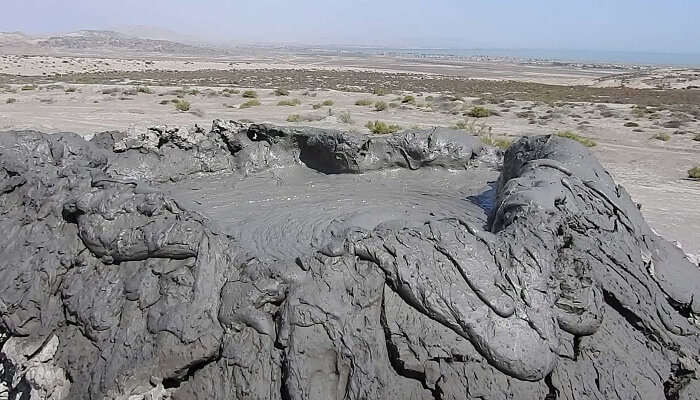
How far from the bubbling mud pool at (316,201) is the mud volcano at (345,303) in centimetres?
43

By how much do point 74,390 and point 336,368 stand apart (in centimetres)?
156

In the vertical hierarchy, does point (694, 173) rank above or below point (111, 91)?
above

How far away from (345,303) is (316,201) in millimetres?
2670

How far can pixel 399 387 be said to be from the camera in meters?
2.72

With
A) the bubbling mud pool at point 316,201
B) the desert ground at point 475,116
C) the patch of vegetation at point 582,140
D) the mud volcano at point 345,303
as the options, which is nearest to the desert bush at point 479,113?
the desert ground at point 475,116

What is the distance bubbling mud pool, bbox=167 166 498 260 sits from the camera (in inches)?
172

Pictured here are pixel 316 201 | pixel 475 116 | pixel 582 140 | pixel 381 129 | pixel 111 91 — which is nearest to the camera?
pixel 316 201

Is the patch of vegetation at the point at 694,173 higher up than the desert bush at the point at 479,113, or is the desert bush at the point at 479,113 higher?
the desert bush at the point at 479,113

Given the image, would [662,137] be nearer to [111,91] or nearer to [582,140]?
[582,140]

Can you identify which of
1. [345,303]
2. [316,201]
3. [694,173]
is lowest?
[694,173]

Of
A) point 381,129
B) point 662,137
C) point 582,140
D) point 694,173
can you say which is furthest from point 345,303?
point 662,137

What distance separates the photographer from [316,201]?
5414 millimetres

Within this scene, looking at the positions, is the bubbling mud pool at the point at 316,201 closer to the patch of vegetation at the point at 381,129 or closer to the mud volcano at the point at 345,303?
the mud volcano at the point at 345,303

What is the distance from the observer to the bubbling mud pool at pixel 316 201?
14.4ft
